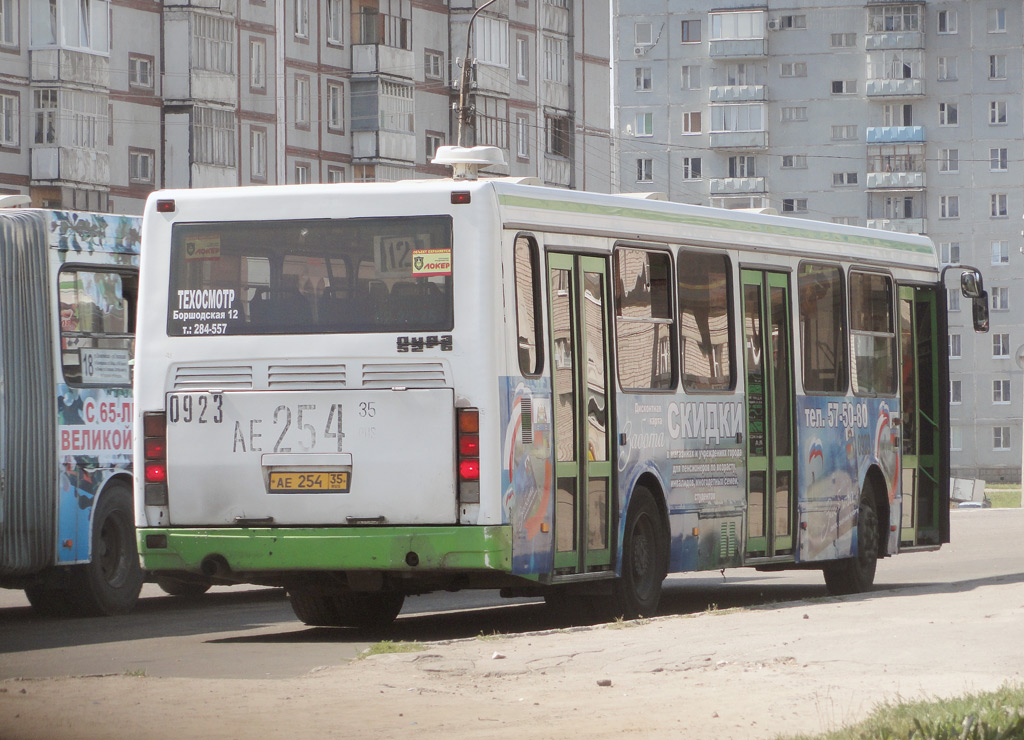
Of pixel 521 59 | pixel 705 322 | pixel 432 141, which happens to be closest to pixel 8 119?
pixel 432 141

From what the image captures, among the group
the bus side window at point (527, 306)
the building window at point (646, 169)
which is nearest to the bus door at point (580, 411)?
the bus side window at point (527, 306)

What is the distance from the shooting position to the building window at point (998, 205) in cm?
10275

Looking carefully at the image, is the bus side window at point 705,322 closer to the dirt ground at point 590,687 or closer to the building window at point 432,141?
the dirt ground at point 590,687

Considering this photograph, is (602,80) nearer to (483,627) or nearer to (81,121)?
(81,121)

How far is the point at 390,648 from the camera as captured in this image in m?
12.0

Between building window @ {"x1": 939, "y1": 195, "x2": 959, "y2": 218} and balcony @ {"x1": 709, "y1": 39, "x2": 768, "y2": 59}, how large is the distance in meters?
12.0

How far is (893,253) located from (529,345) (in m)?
6.69

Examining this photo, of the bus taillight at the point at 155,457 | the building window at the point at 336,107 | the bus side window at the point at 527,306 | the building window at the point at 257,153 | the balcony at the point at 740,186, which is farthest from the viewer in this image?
the balcony at the point at 740,186

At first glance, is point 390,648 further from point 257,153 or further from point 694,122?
point 694,122

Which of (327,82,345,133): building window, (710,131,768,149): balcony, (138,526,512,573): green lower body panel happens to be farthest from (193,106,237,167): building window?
(710,131,768,149): balcony

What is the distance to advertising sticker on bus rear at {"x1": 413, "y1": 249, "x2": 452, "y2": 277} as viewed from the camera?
13039 mm

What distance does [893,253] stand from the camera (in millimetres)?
19031

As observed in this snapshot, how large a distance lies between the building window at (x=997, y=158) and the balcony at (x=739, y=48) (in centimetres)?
1281

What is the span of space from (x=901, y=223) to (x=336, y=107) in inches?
1813
